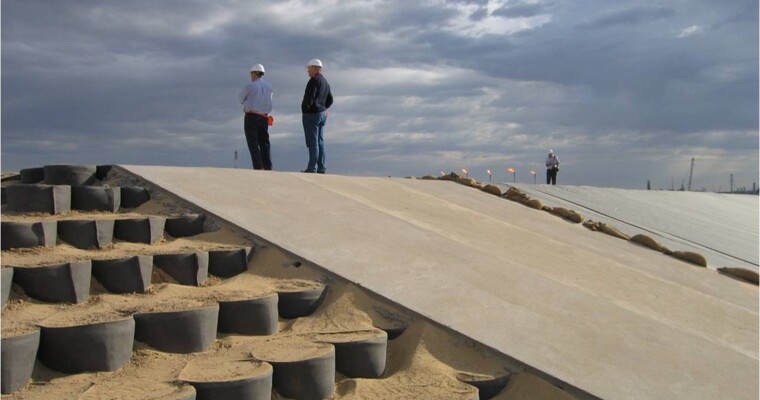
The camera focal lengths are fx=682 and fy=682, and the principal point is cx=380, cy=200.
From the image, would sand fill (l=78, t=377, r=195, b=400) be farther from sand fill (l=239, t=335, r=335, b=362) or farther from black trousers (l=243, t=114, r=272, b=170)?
black trousers (l=243, t=114, r=272, b=170)

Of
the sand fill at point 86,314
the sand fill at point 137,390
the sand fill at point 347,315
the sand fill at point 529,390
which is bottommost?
the sand fill at point 529,390

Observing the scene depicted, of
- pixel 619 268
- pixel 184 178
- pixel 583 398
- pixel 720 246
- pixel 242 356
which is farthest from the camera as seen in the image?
pixel 720 246

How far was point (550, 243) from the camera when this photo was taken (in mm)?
6637

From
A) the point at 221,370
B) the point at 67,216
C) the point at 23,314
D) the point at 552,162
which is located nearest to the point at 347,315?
the point at 221,370

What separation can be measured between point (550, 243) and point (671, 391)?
2.82m

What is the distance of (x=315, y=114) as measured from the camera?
8.85m

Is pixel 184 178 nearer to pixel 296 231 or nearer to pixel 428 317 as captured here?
pixel 296 231

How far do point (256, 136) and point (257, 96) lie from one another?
498 millimetres

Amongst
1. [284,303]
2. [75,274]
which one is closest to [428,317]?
[284,303]

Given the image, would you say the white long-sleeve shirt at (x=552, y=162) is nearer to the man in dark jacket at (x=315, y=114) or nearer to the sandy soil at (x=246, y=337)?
the man in dark jacket at (x=315, y=114)

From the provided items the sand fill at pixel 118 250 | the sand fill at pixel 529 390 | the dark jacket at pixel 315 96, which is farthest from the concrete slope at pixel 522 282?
the dark jacket at pixel 315 96

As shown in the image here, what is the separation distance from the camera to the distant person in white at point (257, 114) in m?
8.41

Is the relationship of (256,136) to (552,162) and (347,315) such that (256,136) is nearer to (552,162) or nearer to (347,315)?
(347,315)

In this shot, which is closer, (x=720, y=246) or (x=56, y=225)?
(x=56, y=225)
